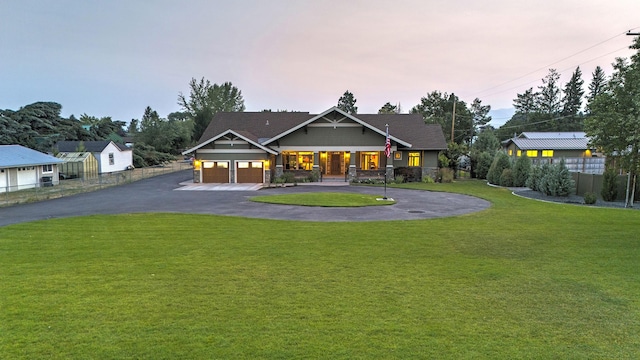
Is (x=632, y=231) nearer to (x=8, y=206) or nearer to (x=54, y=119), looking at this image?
(x=8, y=206)

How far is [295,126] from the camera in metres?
37.8

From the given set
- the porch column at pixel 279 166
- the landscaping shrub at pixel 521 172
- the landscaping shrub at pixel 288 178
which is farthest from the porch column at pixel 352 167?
the landscaping shrub at pixel 521 172

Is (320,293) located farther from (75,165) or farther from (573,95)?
(573,95)

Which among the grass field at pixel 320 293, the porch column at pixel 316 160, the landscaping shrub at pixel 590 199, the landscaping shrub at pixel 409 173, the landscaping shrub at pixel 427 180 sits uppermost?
the porch column at pixel 316 160

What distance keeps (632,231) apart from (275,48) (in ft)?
109

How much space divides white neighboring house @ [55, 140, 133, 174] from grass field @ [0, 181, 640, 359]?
3066cm

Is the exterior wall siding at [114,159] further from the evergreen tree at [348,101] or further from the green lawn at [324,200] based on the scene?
the evergreen tree at [348,101]

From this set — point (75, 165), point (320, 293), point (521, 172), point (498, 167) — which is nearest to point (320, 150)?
point (498, 167)

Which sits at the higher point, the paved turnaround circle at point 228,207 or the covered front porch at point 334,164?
the covered front porch at point 334,164

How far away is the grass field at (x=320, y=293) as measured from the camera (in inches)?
208

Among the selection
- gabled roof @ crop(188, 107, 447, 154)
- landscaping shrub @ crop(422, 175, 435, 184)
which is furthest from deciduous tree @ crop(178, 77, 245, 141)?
landscaping shrub @ crop(422, 175, 435, 184)

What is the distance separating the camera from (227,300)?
273 inches

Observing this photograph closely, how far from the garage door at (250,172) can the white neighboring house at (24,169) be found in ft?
48.7

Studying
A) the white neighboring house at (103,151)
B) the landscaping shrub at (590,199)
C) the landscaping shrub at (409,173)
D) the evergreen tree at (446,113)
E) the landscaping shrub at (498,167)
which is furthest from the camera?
the evergreen tree at (446,113)
